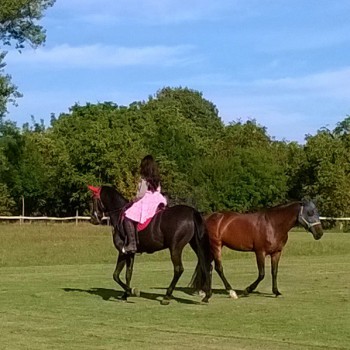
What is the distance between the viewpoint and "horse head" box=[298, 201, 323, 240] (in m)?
15.2

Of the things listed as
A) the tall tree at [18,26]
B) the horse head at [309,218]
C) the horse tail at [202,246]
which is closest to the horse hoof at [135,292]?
the horse tail at [202,246]

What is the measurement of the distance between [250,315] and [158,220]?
248 centimetres

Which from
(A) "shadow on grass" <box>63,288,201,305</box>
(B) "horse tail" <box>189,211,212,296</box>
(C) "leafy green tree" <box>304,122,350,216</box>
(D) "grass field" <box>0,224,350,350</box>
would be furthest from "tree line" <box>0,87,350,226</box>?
(B) "horse tail" <box>189,211,212,296</box>

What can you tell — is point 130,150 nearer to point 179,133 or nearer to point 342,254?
point 179,133

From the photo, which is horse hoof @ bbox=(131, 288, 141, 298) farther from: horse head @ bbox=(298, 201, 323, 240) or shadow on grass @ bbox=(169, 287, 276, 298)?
horse head @ bbox=(298, 201, 323, 240)

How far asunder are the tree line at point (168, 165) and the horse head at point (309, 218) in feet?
159

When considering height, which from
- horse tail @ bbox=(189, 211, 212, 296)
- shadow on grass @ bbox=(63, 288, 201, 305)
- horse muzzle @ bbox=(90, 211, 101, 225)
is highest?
horse muzzle @ bbox=(90, 211, 101, 225)

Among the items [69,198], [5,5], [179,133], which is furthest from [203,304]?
[179,133]

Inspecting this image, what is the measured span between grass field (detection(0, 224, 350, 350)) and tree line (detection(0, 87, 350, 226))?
1713 inches

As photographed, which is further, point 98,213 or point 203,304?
point 98,213

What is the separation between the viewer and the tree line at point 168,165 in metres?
69.2

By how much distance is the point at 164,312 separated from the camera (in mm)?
12891

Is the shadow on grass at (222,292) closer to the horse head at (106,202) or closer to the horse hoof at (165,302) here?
the horse hoof at (165,302)

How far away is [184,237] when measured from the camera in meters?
13.9
